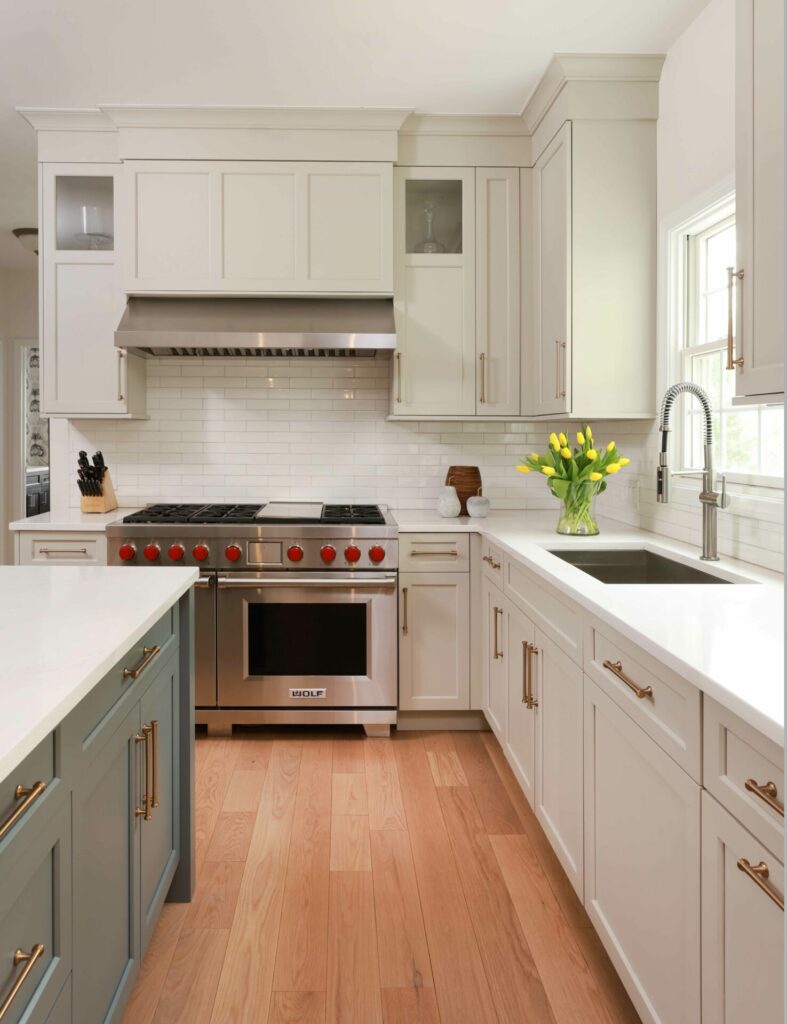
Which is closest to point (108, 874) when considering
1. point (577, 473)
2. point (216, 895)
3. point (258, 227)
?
point (216, 895)

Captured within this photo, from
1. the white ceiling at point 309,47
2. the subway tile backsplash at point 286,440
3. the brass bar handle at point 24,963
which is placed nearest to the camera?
the brass bar handle at point 24,963

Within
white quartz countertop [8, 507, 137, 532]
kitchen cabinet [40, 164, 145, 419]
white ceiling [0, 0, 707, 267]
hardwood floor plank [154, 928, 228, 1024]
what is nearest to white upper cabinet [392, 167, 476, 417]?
white ceiling [0, 0, 707, 267]

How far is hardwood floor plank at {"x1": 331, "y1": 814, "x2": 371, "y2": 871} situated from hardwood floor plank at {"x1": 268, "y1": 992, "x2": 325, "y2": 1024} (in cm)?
59

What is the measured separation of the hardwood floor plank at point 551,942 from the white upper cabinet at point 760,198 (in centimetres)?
139

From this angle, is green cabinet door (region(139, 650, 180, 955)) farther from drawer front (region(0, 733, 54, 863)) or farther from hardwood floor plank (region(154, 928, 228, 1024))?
drawer front (region(0, 733, 54, 863))

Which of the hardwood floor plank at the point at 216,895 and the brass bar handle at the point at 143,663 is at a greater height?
the brass bar handle at the point at 143,663

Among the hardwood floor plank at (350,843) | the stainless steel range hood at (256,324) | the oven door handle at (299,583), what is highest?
the stainless steel range hood at (256,324)

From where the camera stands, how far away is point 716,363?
9.60 feet

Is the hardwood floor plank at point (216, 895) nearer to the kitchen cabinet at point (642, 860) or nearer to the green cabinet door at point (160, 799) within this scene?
the green cabinet door at point (160, 799)

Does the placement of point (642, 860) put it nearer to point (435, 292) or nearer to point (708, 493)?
point (708, 493)

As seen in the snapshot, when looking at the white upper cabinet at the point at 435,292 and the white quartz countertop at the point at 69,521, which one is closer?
the white quartz countertop at the point at 69,521

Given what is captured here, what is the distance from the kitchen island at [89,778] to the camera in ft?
3.61

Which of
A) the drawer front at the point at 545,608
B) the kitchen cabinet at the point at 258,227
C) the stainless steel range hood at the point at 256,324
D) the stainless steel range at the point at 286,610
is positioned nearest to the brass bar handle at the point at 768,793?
the drawer front at the point at 545,608

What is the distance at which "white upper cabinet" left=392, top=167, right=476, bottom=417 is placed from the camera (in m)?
3.85
